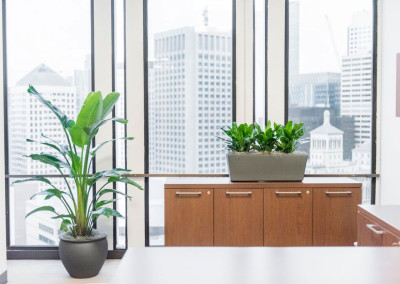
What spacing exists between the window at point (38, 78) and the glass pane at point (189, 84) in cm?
63

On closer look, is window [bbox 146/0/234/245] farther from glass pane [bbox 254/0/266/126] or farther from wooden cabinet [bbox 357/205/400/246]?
wooden cabinet [bbox 357/205/400/246]

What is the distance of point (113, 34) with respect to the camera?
387 cm

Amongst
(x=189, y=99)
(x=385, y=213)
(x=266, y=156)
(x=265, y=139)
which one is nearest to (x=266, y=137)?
(x=265, y=139)

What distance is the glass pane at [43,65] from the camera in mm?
3932

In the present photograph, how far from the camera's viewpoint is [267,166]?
11.1 ft

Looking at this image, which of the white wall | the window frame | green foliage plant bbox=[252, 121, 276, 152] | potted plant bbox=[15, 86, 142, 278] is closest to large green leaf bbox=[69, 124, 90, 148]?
potted plant bbox=[15, 86, 142, 278]

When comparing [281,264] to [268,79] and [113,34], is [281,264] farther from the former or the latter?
[113,34]

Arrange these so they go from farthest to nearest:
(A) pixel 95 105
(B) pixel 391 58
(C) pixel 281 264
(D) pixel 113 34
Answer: (D) pixel 113 34
(B) pixel 391 58
(A) pixel 95 105
(C) pixel 281 264

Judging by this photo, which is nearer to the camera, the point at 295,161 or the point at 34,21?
the point at 295,161

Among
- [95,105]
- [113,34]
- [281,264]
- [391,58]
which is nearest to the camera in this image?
[281,264]

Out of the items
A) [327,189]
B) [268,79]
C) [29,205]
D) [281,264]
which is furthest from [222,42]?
[281,264]

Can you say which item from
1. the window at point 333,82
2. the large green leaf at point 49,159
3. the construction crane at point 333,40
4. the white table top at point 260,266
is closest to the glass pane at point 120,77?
the large green leaf at point 49,159

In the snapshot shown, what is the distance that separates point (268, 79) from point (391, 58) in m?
0.99

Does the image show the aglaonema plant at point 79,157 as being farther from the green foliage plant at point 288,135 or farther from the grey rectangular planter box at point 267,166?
the green foliage plant at point 288,135
